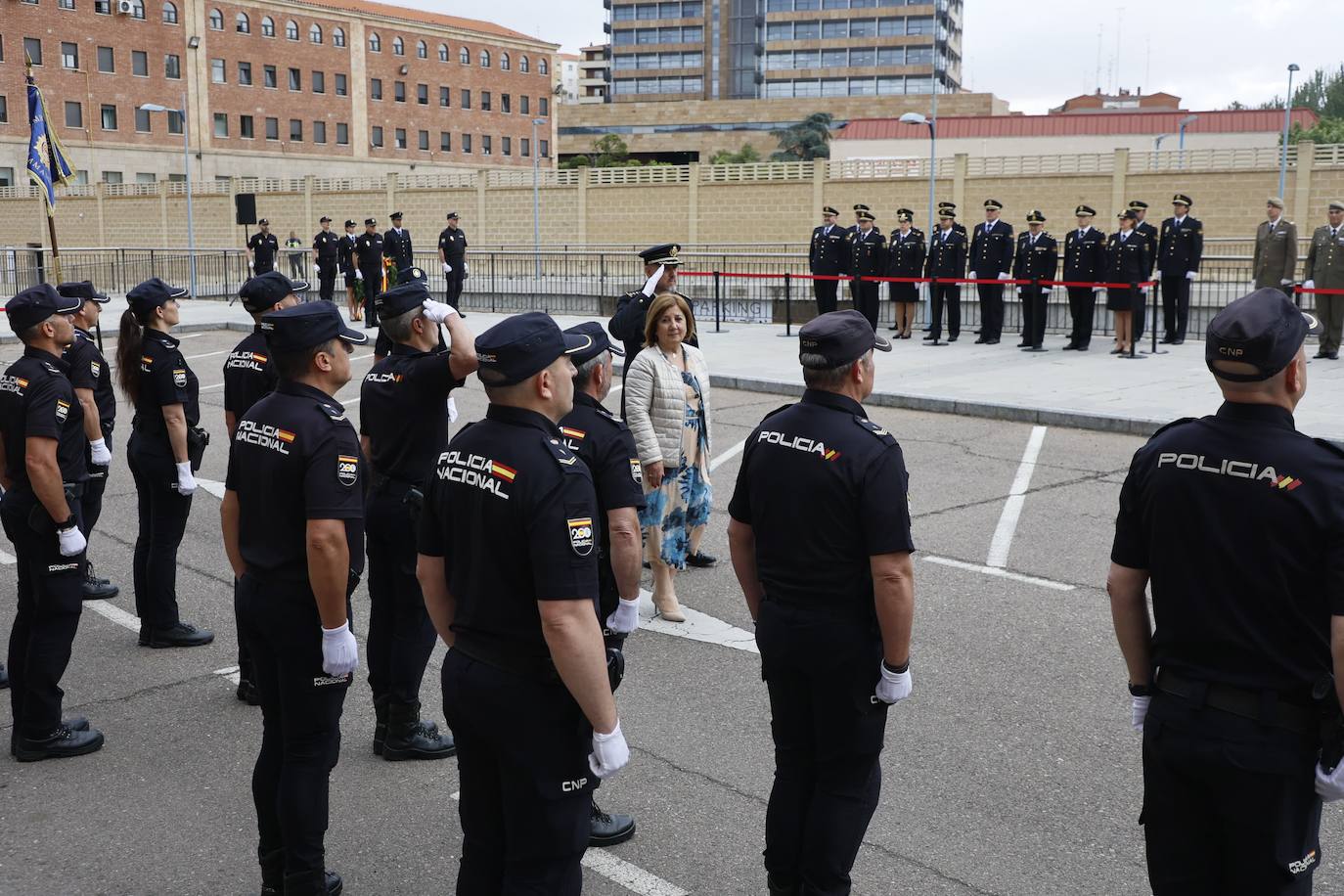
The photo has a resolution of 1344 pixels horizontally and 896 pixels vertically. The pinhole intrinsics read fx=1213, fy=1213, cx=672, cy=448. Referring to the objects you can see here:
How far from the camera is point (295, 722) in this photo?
3.93 m

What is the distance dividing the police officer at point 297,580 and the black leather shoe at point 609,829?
3.02ft

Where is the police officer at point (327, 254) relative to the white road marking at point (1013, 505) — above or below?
above

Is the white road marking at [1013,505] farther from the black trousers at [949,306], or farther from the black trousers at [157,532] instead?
the black trousers at [949,306]

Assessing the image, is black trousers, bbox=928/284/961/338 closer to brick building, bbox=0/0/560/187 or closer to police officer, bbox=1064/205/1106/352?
police officer, bbox=1064/205/1106/352

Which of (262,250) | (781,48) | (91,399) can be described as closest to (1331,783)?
(91,399)

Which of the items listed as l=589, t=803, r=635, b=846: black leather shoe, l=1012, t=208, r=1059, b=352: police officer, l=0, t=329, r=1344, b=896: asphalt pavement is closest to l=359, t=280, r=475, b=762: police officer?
l=0, t=329, r=1344, b=896: asphalt pavement

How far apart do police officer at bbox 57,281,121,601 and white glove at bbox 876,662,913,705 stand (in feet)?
15.0

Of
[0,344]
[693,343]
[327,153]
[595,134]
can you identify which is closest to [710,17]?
[595,134]

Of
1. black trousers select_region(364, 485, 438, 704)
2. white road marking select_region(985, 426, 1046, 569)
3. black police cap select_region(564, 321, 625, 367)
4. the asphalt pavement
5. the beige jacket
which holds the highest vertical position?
black police cap select_region(564, 321, 625, 367)

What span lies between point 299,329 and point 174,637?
3.32m

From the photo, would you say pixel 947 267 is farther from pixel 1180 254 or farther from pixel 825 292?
pixel 1180 254

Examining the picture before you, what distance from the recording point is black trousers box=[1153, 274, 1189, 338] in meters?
19.2

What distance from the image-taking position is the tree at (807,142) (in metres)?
89.2

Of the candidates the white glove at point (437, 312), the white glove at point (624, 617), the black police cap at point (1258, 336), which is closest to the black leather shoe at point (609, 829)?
the white glove at point (624, 617)
